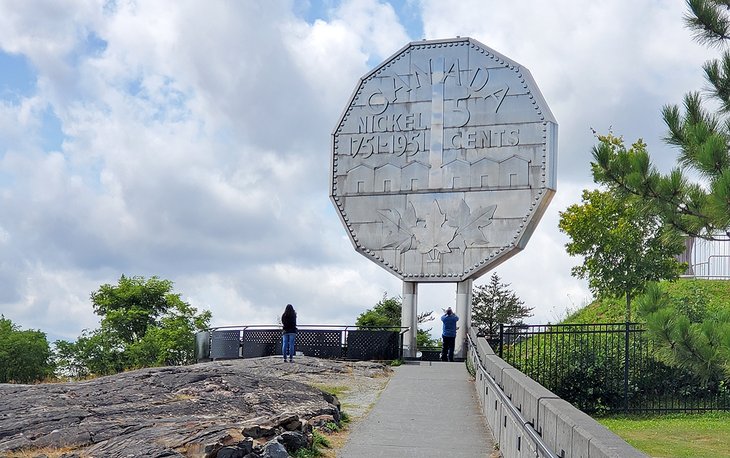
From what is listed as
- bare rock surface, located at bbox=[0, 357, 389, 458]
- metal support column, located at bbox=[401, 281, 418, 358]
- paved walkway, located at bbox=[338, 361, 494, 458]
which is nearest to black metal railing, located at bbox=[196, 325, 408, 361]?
metal support column, located at bbox=[401, 281, 418, 358]

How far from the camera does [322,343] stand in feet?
94.9

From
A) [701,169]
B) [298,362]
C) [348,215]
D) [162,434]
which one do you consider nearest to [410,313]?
[348,215]

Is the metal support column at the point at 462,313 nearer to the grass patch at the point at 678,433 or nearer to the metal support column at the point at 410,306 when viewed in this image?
the metal support column at the point at 410,306

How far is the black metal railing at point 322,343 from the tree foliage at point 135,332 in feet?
54.3

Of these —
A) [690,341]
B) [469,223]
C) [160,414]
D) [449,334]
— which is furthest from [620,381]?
[160,414]

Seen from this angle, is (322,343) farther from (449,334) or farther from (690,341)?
(690,341)

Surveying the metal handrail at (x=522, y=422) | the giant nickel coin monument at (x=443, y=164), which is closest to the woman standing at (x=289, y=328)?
the giant nickel coin monument at (x=443, y=164)

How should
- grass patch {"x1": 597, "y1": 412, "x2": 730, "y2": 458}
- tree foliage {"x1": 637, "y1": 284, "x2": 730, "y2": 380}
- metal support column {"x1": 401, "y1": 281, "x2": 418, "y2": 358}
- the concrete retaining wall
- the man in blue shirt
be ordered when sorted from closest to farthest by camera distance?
1. the concrete retaining wall
2. tree foliage {"x1": 637, "y1": 284, "x2": 730, "y2": 380}
3. grass patch {"x1": 597, "y1": 412, "x2": 730, "y2": 458}
4. the man in blue shirt
5. metal support column {"x1": 401, "y1": 281, "x2": 418, "y2": 358}

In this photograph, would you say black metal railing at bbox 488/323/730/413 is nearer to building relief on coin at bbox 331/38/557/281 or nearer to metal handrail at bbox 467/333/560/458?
building relief on coin at bbox 331/38/557/281

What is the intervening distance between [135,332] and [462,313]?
2746 centimetres

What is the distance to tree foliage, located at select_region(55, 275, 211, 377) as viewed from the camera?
156 ft

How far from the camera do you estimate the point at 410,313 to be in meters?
30.3

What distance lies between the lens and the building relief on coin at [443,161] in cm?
2920

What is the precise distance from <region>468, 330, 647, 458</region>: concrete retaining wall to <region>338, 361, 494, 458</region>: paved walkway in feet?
1.46
